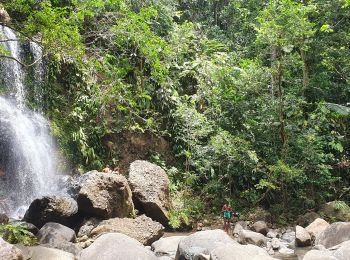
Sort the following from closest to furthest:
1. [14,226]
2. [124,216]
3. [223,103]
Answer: [14,226], [124,216], [223,103]

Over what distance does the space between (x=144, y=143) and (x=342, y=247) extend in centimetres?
967

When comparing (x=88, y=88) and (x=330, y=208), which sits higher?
(x=88, y=88)

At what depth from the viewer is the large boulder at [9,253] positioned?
18.8 ft

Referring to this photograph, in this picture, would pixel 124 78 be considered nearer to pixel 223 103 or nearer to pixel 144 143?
pixel 144 143

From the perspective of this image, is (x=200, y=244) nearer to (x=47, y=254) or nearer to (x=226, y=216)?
(x=47, y=254)

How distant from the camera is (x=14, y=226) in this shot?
316 inches

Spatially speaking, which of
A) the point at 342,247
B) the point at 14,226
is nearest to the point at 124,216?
the point at 14,226


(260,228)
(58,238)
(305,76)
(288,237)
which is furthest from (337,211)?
(58,238)

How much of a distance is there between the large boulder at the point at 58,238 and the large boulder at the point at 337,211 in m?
8.56

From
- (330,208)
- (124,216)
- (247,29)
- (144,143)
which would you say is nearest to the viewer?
(124,216)

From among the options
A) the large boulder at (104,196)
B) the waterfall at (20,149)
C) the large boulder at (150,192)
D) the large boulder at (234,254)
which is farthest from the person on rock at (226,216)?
the large boulder at (234,254)

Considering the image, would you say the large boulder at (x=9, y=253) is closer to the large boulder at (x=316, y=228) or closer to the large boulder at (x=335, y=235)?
the large boulder at (x=335, y=235)

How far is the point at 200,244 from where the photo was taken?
720 cm

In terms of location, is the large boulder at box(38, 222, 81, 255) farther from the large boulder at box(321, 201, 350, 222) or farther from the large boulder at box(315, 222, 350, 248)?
the large boulder at box(321, 201, 350, 222)
